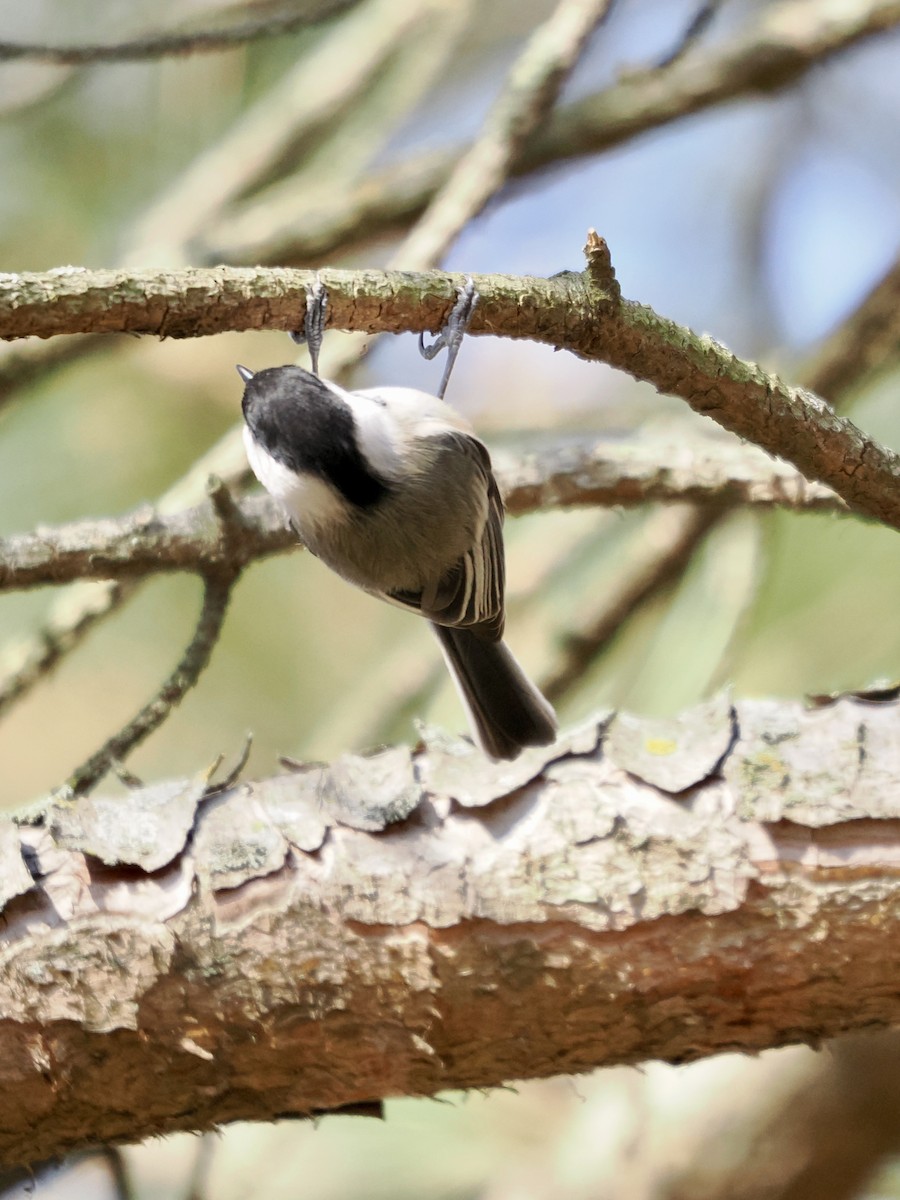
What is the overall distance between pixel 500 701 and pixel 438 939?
0.73 m

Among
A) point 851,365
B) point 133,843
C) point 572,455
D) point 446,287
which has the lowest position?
point 133,843

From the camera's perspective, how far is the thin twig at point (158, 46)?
4.88 feet

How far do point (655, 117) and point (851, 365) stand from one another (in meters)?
0.54

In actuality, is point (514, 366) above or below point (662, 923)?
above

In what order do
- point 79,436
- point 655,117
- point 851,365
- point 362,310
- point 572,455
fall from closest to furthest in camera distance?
point 362,310 → point 572,455 → point 851,365 → point 655,117 → point 79,436

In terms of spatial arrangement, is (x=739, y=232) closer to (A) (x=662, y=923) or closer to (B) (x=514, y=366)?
(B) (x=514, y=366)

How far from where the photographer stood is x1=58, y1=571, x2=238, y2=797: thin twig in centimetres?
117

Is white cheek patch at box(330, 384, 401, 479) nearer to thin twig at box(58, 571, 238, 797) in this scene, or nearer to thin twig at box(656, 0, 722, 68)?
thin twig at box(58, 571, 238, 797)

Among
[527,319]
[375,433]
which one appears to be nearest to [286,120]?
[375,433]

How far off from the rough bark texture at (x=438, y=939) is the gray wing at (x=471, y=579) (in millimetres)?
556

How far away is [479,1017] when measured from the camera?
37.7 inches

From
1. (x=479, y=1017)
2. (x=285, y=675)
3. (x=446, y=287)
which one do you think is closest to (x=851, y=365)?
(x=446, y=287)

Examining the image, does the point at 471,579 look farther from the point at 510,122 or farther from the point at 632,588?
the point at 510,122

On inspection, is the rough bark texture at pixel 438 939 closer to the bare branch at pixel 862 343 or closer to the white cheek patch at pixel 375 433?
the white cheek patch at pixel 375 433
